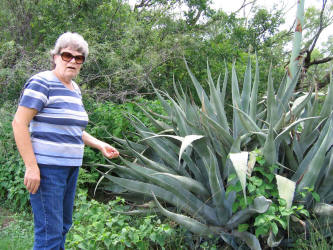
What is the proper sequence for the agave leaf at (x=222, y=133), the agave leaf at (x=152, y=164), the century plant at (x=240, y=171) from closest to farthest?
the century plant at (x=240, y=171)
the agave leaf at (x=222, y=133)
the agave leaf at (x=152, y=164)

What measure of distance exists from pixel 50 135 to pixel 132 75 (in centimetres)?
379

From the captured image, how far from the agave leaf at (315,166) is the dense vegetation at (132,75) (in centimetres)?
6

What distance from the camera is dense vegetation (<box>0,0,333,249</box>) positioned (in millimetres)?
2883

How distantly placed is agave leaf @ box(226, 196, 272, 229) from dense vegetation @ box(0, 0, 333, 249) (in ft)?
0.16

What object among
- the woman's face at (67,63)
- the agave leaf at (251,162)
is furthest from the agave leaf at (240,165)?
the woman's face at (67,63)

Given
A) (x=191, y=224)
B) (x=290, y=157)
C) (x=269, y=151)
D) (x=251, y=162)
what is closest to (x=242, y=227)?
(x=191, y=224)

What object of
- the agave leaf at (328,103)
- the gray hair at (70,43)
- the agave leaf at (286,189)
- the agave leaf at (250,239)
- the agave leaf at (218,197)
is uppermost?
the gray hair at (70,43)

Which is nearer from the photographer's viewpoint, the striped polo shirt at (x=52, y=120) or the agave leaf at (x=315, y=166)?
the striped polo shirt at (x=52, y=120)

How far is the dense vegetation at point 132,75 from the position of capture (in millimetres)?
2883

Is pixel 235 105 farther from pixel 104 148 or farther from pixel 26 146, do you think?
pixel 26 146

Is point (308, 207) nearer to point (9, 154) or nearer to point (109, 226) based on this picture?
point (109, 226)

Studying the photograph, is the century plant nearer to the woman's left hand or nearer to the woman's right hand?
the woman's left hand

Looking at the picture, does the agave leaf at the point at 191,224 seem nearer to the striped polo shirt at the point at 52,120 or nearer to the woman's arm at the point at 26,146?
the striped polo shirt at the point at 52,120

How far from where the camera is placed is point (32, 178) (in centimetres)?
198
